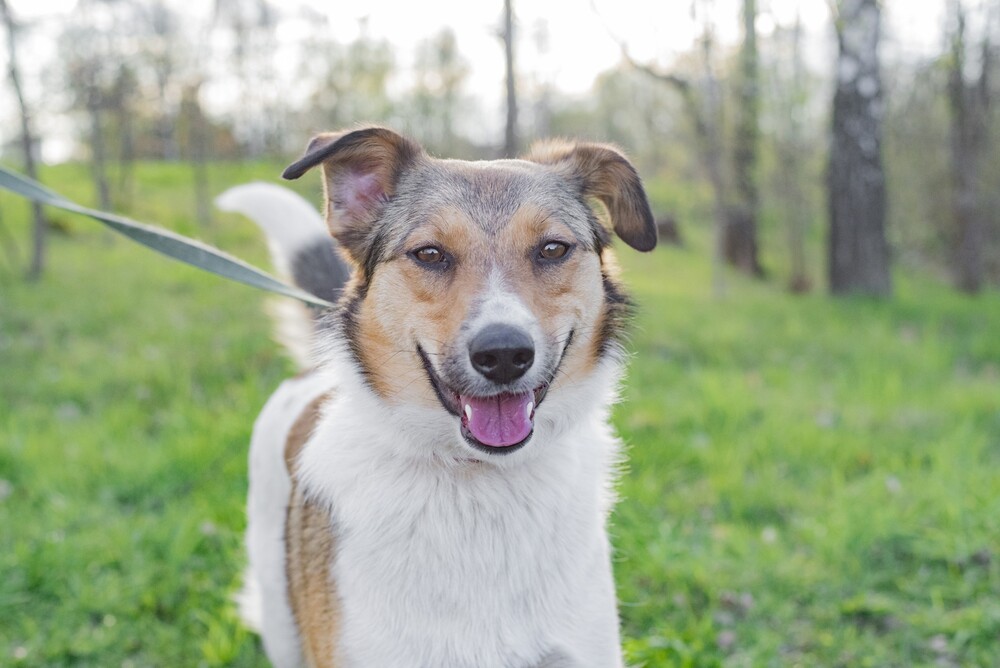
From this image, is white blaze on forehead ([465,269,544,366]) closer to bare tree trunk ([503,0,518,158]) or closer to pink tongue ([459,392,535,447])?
pink tongue ([459,392,535,447])

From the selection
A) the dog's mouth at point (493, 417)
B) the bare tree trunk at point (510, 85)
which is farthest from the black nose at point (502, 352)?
the bare tree trunk at point (510, 85)

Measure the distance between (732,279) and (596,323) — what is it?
481 inches

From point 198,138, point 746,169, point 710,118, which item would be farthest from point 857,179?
point 198,138

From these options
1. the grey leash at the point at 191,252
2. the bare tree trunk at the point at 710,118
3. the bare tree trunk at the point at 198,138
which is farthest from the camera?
the bare tree trunk at the point at 198,138

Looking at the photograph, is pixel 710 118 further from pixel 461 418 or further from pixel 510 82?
pixel 461 418

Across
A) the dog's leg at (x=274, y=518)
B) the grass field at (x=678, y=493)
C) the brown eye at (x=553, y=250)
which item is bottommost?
the grass field at (x=678, y=493)

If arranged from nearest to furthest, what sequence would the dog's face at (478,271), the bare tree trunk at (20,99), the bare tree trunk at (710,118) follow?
the dog's face at (478,271) → the bare tree trunk at (20,99) → the bare tree trunk at (710,118)

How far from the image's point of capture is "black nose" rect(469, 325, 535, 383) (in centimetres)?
210

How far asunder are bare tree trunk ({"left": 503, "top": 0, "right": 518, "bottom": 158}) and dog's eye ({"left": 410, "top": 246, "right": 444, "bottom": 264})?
4.19m

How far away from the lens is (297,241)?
3.42 meters

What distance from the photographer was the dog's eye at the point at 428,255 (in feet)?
8.09

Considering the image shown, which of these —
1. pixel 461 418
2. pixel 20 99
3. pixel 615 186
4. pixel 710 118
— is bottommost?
pixel 461 418

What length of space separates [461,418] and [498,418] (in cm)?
10

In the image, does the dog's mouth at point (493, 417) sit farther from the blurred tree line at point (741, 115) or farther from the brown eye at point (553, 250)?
the blurred tree line at point (741, 115)
